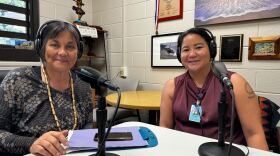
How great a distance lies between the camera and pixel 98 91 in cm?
62

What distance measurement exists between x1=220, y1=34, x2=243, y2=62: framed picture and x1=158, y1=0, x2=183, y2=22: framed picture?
599 millimetres

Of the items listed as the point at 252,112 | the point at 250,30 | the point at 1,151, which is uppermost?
the point at 250,30

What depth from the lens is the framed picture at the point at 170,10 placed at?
7.72ft

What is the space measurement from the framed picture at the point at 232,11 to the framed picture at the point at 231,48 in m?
0.16

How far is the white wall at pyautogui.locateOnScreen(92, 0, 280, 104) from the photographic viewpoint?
1.84 metres

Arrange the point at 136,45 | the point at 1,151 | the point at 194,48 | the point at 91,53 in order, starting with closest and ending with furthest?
the point at 1,151 < the point at 194,48 < the point at 136,45 < the point at 91,53

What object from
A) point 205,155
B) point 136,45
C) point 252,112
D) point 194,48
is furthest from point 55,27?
point 136,45

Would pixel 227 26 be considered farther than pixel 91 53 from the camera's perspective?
No

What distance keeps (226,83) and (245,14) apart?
153 centimetres

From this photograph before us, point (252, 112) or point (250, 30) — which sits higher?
point (250, 30)

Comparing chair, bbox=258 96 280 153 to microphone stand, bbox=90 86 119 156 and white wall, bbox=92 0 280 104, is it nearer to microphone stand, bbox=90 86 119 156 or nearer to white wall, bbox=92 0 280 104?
white wall, bbox=92 0 280 104

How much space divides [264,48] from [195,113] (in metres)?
1.13

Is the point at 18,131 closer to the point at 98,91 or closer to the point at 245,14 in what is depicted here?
the point at 98,91

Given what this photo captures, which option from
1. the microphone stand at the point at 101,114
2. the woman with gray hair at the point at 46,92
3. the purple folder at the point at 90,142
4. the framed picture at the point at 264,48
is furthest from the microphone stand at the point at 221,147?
the framed picture at the point at 264,48
